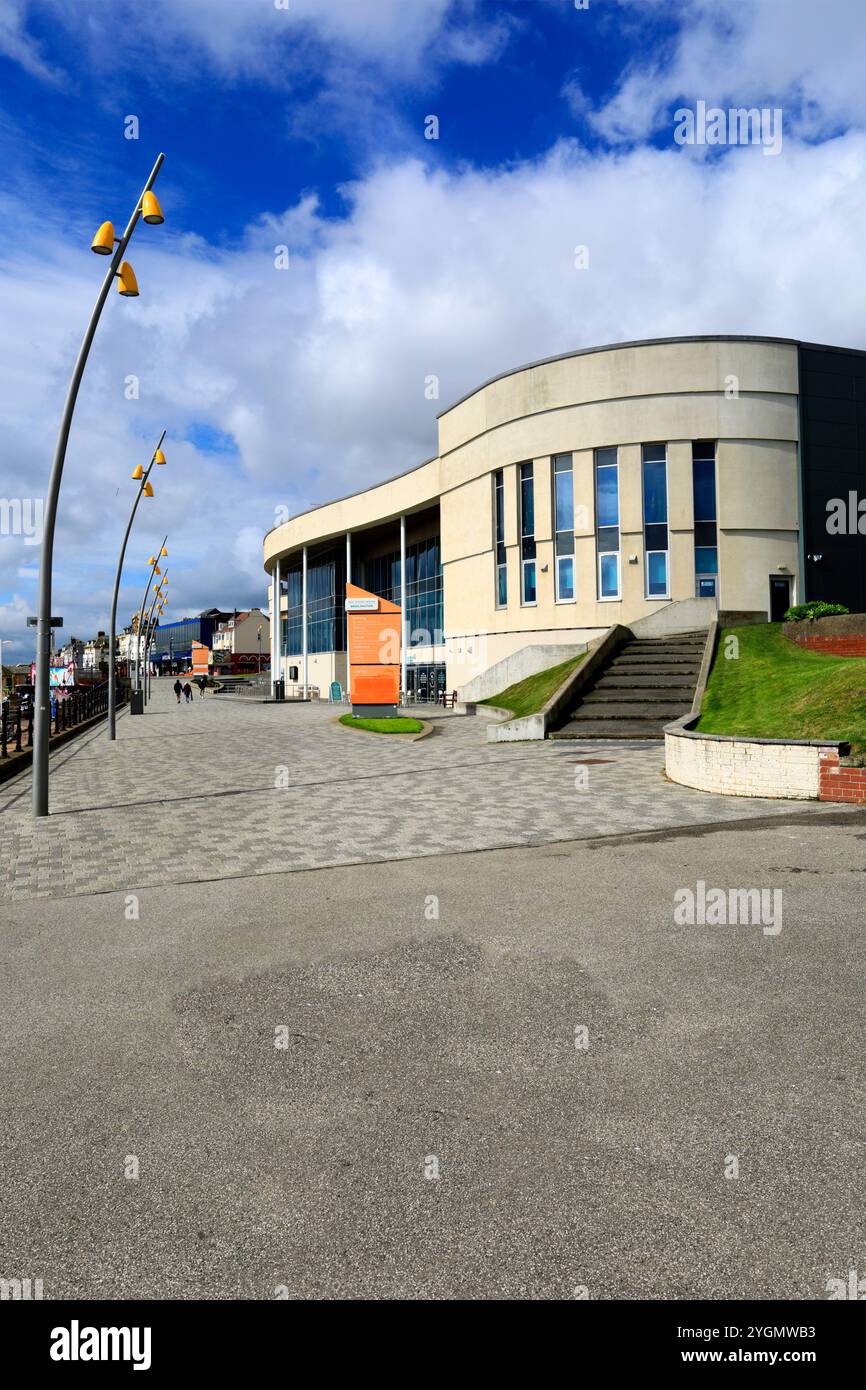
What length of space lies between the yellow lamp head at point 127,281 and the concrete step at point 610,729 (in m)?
13.3

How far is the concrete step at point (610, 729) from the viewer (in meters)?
20.2

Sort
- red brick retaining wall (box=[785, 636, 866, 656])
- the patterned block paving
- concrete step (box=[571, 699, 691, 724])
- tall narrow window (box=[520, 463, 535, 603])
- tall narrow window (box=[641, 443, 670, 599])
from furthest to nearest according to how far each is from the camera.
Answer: tall narrow window (box=[520, 463, 535, 603]) → tall narrow window (box=[641, 443, 670, 599]) → red brick retaining wall (box=[785, 636, 866, 656]) → concrete step (box=[571, 699, 691, 724]) → the patterned block paving

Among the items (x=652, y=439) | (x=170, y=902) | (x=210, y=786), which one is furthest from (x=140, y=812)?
(x=652, y=439)

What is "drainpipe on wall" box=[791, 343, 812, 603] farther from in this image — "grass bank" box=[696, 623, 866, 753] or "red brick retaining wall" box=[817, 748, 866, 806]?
"red brick retaining wall" box=[817, 748, 866, 806]

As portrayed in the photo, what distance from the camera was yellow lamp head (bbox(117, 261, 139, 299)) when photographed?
12.0 m

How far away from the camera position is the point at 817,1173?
3234mm

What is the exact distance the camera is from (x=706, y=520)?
3225cm

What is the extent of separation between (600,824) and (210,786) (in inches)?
288

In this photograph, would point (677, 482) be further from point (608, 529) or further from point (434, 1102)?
point (434, 1102)

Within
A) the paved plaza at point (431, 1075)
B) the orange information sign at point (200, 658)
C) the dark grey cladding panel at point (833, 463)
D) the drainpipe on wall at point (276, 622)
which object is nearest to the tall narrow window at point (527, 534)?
the dark grey cladding panel at point (833, 463)

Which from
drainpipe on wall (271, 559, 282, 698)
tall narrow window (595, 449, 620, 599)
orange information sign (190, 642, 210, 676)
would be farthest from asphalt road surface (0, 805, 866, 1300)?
orange information sign (190, 642, 210, 676)

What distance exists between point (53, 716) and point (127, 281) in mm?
17571

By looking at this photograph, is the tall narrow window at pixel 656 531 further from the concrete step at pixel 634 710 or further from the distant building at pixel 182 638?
the distant building at pixel 182 638

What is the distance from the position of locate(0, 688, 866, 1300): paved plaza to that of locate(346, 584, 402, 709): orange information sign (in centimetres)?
2177
